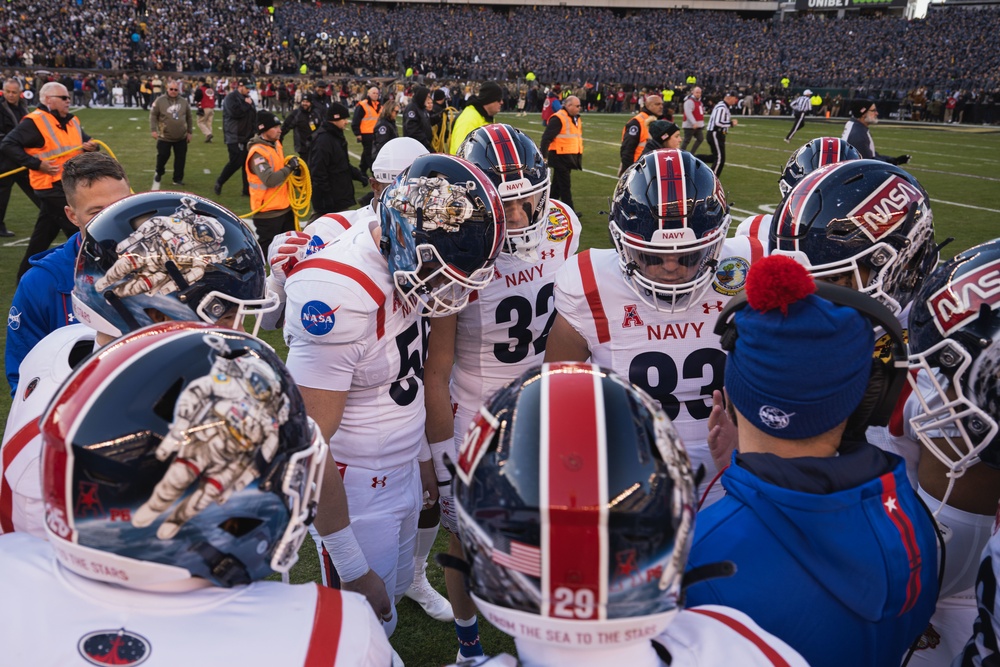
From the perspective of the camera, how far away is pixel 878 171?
2.71 metres

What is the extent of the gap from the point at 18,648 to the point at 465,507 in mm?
758

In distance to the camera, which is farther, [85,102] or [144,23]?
[144,23]

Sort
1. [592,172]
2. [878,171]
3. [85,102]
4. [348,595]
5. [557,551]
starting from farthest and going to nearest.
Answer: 1. [85,102]
2. [592,172]
3. [878,171]
4. [348,595]
5. [557,551]

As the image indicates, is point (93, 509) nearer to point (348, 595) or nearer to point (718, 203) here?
point (348, 595)

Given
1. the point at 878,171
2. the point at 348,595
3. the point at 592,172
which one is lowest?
the point at 592,172

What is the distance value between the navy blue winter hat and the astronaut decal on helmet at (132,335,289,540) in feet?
3.37

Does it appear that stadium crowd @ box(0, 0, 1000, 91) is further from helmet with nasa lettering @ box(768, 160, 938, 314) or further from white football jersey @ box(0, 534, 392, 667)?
white football jersey @ box(0, 534, 392, 667)

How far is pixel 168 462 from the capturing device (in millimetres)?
1307

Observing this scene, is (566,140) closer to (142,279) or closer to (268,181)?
(268,181)

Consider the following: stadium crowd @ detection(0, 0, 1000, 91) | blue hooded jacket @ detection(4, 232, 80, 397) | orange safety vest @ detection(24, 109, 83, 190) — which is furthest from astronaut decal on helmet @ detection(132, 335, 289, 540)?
stadium crowd @ detection(0, 0, 1000, 91)

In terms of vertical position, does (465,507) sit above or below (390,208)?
below

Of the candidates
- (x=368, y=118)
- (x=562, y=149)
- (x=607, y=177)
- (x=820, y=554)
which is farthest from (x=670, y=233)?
(x=607, y=177)

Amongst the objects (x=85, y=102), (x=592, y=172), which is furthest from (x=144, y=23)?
(x=592, y=172)

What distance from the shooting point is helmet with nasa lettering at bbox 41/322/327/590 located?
129cm
